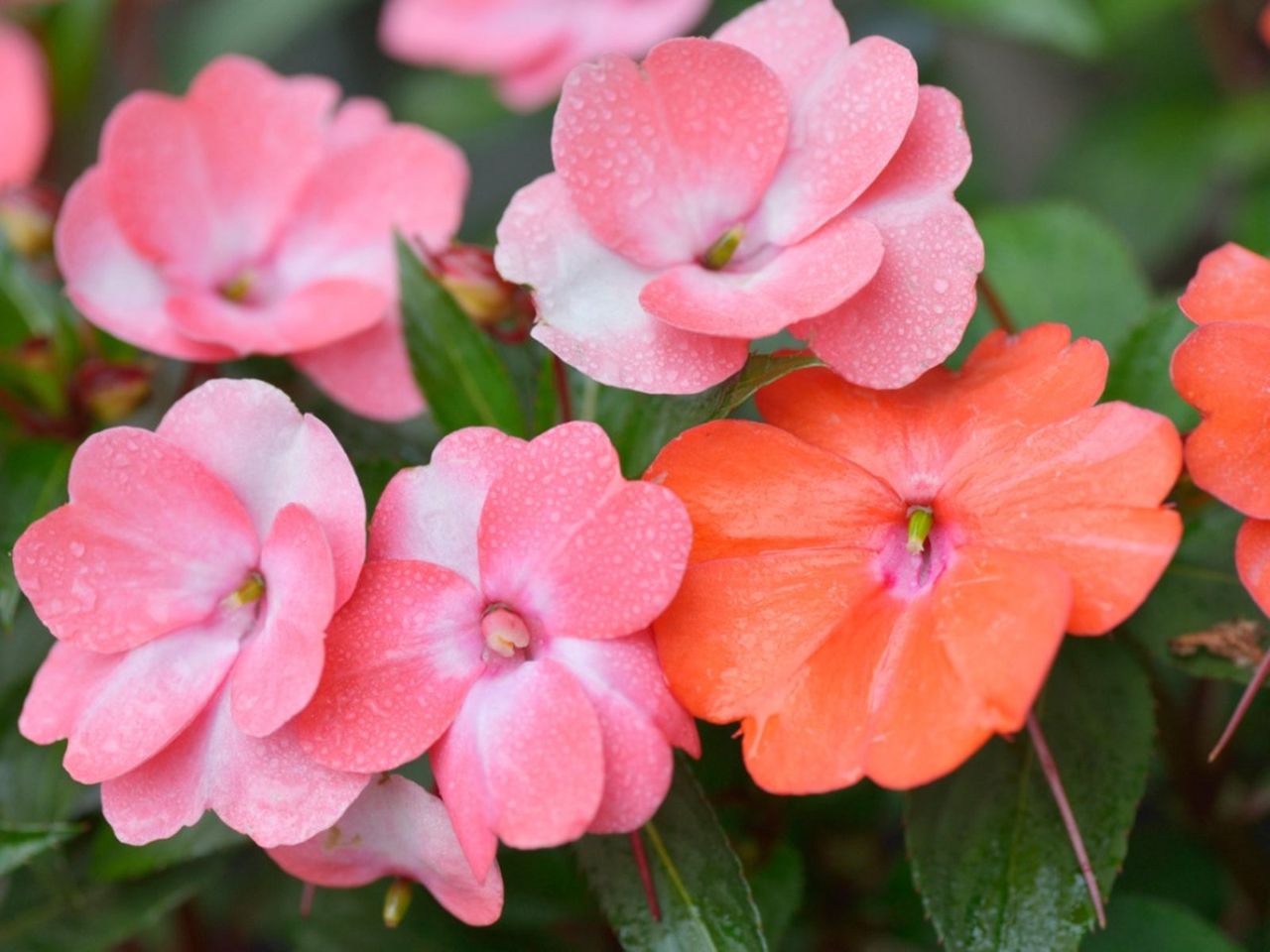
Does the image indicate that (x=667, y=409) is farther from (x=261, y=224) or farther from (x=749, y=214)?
(x=261, y=224)

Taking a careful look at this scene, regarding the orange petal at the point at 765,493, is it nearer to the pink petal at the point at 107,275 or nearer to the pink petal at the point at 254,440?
the pink petal at the point at 254,440

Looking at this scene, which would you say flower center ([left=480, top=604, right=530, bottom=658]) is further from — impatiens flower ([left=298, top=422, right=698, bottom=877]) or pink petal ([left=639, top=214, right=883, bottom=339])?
pink petal ([left=639, top=214, right=883, bottom=339])

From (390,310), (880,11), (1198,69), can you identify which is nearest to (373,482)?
(390,310)

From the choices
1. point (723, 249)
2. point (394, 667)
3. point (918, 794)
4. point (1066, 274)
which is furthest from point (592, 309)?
point (1066, 274)

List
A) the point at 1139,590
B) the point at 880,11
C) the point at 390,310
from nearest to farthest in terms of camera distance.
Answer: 1. the point at 1139,590
2. the point at 390,310
3. the point at 880,11

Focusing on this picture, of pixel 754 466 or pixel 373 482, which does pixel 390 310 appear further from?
pixel 754 466

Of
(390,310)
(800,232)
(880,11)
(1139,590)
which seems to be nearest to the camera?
(1139,590)
